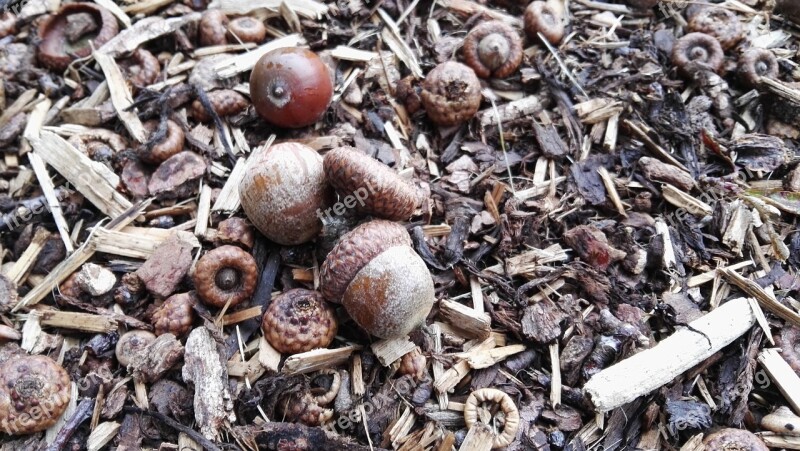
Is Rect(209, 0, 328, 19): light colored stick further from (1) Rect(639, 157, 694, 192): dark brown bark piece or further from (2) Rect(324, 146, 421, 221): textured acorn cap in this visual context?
(1) Rect(639, 157, 694, 192): dark brown bark piece

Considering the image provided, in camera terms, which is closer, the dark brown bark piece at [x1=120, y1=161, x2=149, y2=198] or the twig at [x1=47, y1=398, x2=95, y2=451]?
the twig at [x1=47, y1=398, x2=95, y2=451]

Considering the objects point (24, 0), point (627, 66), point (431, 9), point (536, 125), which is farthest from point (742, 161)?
point (24, 0)

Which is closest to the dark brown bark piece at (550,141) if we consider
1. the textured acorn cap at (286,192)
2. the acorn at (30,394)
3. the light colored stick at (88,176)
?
the textured acorn cap at (286,192)

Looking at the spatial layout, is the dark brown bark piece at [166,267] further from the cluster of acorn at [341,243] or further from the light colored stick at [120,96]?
the light colored stick at [120,96]

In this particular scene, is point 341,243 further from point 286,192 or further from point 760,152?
point 760,152

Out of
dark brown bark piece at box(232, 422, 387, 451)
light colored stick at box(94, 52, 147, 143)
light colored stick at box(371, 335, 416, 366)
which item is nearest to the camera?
dark brown bark piece at box(232, 422, 387, 451)

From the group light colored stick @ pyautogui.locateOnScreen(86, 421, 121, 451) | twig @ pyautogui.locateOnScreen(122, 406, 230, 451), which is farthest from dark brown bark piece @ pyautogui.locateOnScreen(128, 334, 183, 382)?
light colored stick @ pyautogui.locateOnScreen(86, 421, 121, 451)
